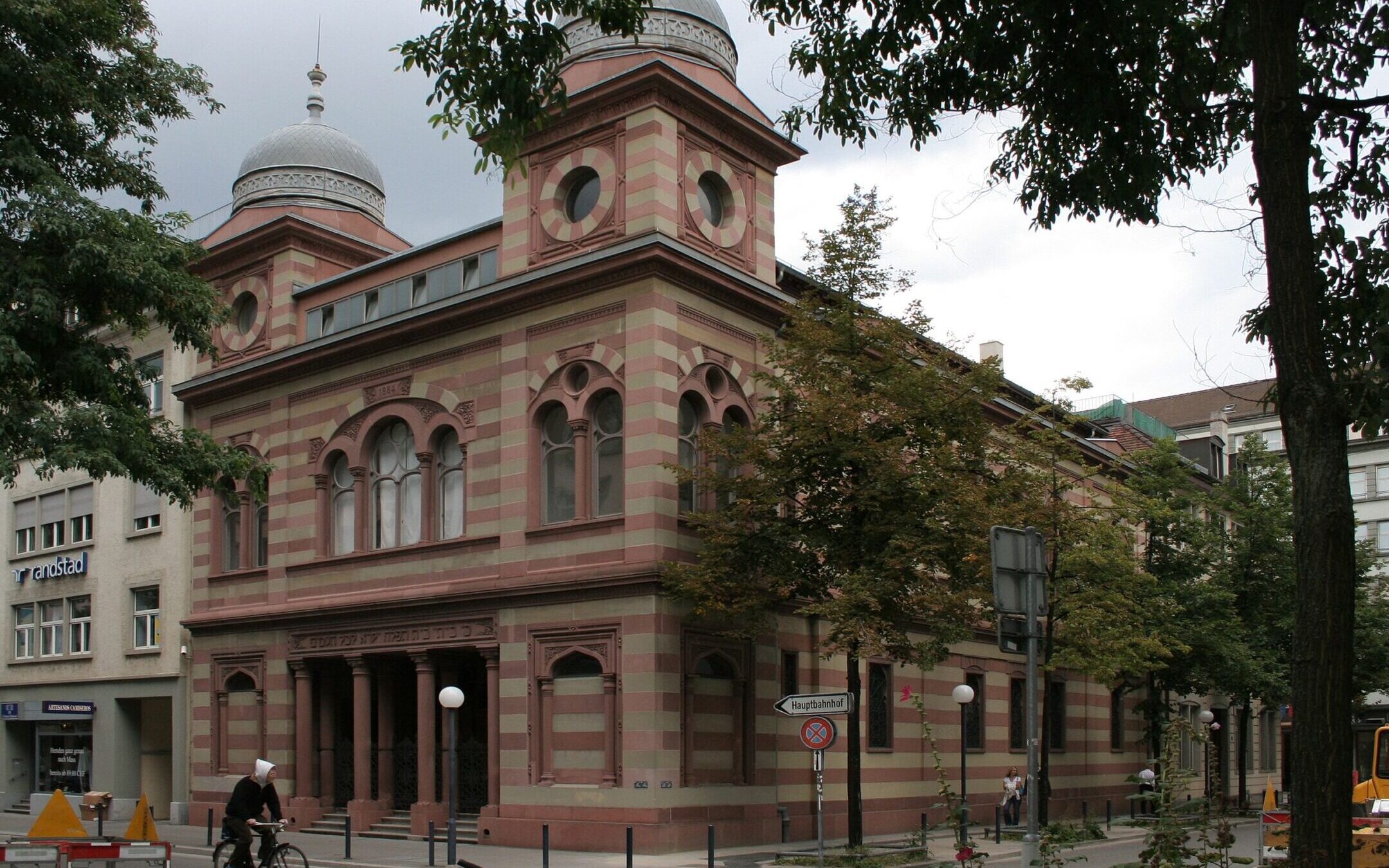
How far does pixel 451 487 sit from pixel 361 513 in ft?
8.76

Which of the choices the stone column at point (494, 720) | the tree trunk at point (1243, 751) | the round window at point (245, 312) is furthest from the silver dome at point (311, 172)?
the tree trunk at point (1243, 751)

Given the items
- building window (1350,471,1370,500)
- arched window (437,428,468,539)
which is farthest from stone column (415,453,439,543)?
building window (1350,471,1370,500)

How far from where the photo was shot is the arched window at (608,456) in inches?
1074

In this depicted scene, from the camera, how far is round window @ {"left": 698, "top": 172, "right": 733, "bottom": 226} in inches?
1141

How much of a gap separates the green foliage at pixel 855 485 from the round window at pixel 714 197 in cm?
308

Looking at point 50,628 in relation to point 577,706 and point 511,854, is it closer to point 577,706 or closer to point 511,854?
point 577,706

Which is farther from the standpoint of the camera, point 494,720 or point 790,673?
point 790,673

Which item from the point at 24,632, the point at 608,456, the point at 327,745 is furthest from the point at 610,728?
the point at 24,632

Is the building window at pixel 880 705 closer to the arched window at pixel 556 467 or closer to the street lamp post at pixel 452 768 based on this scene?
the arched window at pixel 556 467

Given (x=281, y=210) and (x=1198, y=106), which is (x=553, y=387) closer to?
(x=281, y=210)

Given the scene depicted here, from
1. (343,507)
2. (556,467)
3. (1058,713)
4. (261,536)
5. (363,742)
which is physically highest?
(556,467)

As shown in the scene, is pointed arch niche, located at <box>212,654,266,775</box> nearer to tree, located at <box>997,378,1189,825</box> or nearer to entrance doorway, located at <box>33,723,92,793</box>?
entrance doorway, located at <box>33,723,92,793</box>

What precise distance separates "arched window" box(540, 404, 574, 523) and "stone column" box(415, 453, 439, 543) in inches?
124

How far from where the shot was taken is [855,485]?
25.2 meters
